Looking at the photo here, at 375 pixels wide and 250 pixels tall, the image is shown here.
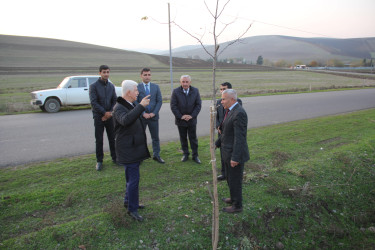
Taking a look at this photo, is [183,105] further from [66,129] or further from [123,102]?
[66,129]

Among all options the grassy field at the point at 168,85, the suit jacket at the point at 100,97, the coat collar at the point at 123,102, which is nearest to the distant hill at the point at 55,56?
the grassy field at the point at 168,85

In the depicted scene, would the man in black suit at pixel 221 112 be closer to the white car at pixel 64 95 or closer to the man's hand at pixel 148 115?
the man's hand at pixel 148 115

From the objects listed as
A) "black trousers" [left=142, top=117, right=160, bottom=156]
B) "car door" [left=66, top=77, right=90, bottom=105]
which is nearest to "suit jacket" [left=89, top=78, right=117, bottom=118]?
"black trousers" [left=142, top=117, right=160, bottom=156]

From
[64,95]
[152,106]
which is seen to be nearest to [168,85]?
[64,95]

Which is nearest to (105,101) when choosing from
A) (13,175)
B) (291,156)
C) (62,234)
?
(13,175)

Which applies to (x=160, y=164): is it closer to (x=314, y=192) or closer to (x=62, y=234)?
(x=62, y=234)

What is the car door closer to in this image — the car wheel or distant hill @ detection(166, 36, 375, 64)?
the car wheel

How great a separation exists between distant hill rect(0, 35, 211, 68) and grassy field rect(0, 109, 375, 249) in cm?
5775

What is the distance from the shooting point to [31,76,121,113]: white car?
13375mm

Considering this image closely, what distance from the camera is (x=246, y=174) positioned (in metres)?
5.32

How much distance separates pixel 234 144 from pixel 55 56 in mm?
74714

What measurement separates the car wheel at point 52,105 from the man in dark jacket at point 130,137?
11544mm

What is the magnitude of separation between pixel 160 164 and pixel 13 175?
2881 mm

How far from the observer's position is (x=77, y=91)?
14352 mm
